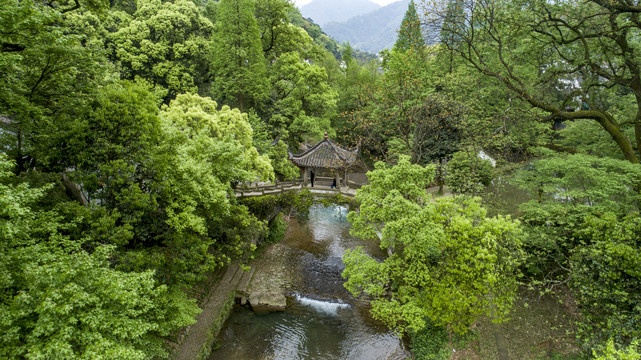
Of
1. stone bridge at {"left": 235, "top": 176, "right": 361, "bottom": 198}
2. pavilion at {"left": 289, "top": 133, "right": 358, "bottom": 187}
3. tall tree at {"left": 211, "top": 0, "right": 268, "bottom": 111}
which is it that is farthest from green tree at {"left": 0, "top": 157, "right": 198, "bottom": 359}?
tall tree at {"left": 211, "top": 0, "right": 268, "bottom": 111}

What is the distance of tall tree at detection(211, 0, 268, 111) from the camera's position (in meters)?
24.7

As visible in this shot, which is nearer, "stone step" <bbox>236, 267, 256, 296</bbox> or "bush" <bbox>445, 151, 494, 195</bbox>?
"stone step" <bbox>236, 267, 256, 296</bbox>

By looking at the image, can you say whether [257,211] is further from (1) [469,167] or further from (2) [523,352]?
(2) [523,352]

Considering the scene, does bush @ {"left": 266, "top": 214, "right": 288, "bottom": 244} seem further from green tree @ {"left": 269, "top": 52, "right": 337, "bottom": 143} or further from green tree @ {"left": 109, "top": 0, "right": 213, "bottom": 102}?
green tree @ {"left": 109, "top": 0, "right": 213, "bottom": 102}

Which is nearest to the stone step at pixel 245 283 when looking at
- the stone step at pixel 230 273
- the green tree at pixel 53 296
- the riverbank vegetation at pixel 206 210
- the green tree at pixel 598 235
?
the stone step at pixel 230 273

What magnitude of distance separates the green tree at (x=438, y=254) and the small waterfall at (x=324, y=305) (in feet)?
13.3

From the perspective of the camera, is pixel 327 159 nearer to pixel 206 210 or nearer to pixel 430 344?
pixel 206 210

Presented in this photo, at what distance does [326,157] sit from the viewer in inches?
859

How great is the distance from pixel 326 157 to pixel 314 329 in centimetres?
1103

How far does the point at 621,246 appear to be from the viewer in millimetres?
9086

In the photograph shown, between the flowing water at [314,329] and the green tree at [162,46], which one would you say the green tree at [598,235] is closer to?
the flowing water at [314,329]

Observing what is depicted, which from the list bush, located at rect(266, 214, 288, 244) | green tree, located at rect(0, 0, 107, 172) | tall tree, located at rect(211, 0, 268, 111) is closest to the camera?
green tree, located at rect(0, 0, 107, 172)

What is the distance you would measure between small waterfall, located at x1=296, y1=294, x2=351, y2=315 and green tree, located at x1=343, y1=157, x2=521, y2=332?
406 cm

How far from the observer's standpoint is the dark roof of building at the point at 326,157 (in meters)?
21.3
